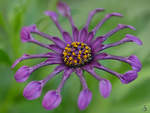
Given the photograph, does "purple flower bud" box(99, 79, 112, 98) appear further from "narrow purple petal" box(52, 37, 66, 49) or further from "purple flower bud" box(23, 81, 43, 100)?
"narrow purple petal" box(52, 37, 66, 49)

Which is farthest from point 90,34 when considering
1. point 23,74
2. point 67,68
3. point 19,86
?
point 19,86

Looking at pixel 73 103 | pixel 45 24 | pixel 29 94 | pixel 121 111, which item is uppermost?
pixel 45 24

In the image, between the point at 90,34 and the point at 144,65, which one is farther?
the point at 144,65

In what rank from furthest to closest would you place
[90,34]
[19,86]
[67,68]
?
[19,86]
[90,34]
[67,68]

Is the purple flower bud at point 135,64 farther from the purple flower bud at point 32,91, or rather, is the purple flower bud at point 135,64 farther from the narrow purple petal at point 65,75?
the purple flower bud at point 32,91

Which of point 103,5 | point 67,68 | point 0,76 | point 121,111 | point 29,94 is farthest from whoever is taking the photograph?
point 103,5

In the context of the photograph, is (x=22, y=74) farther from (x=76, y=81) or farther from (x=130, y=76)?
(x=76, y=81)

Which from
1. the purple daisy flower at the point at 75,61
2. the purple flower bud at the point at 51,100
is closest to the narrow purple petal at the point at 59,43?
the purple daisy flower at the point at 75,61

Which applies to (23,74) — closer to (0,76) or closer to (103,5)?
(0,76)
